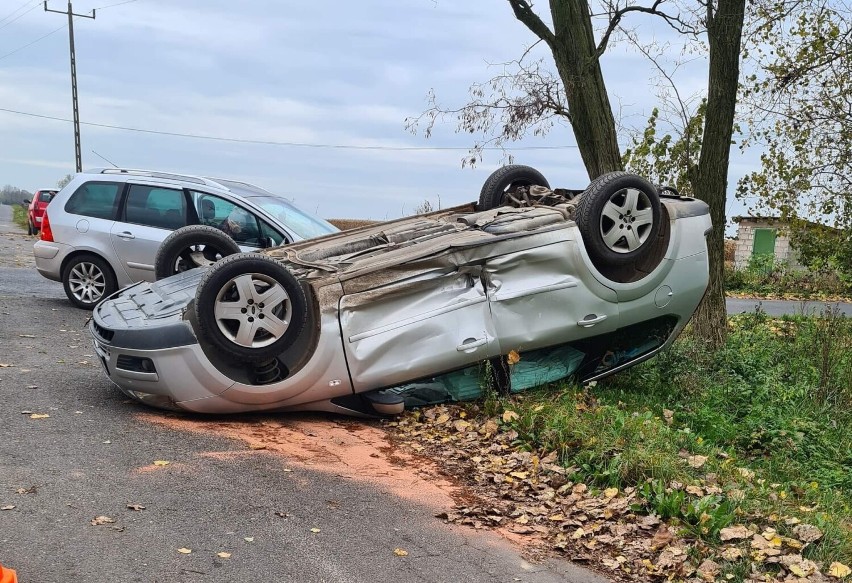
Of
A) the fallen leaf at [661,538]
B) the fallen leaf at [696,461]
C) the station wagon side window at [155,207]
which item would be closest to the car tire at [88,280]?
the station wagon side window at [155,207]

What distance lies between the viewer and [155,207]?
34.1ft

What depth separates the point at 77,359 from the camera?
7781 millimetres

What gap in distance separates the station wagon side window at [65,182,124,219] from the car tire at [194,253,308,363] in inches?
217

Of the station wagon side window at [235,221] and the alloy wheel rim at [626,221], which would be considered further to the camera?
the station wagon side window at [235,221]

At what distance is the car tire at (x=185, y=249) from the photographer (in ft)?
24.9

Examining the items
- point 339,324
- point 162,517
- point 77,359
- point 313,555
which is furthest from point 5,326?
point 313,555

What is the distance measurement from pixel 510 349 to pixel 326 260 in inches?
64.2

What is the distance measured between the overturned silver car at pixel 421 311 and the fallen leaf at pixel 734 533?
2241 mm

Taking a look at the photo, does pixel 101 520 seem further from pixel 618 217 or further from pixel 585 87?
pixel 585 87

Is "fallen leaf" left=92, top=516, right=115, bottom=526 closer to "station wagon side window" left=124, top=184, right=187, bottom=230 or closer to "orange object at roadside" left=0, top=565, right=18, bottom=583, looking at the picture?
"orange object at roadside" left=0, top=565, right=18, bottom=583

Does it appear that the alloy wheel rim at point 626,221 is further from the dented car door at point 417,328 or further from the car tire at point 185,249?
the car tire at point 185,249

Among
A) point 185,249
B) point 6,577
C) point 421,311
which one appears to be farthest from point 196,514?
point 185,249

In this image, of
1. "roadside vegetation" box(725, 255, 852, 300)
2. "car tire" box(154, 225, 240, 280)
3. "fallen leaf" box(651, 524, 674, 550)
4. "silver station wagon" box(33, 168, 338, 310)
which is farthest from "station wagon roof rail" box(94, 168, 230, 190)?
"roadside vegetation" box(725, 255, 852, 300)

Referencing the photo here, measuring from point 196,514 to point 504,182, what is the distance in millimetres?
4764
